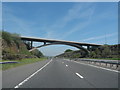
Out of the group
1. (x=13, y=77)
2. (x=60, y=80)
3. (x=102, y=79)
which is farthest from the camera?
(x=13, y=77)

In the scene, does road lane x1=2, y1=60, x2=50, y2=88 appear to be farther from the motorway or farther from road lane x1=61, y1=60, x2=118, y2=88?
road lane x1=61, y1=60, x2=118, y2=88

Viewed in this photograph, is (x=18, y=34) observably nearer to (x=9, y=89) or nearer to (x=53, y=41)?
(x=53, y=41)

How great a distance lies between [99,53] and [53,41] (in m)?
24.4

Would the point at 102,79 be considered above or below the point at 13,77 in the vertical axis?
above

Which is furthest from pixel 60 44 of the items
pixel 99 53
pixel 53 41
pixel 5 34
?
pixel 5 34

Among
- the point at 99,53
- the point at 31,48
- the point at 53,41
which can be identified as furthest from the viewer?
the point at 53,41

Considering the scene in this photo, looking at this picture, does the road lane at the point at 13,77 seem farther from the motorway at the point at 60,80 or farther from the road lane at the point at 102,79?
the road lane at the point at 102,79

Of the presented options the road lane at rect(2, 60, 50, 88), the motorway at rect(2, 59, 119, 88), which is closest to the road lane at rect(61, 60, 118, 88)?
the motorway at rect(2, 59, 119, 88)

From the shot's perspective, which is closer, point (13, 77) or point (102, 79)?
point (102, 79)

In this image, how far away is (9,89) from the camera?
6082mm

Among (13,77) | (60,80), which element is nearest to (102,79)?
(60,80)

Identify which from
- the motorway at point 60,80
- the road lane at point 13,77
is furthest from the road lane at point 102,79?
the road lane at point 13,77

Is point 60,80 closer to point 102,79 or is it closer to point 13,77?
point 102,79

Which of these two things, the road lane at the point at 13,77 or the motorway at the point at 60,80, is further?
the road lane at the point at 13,77
